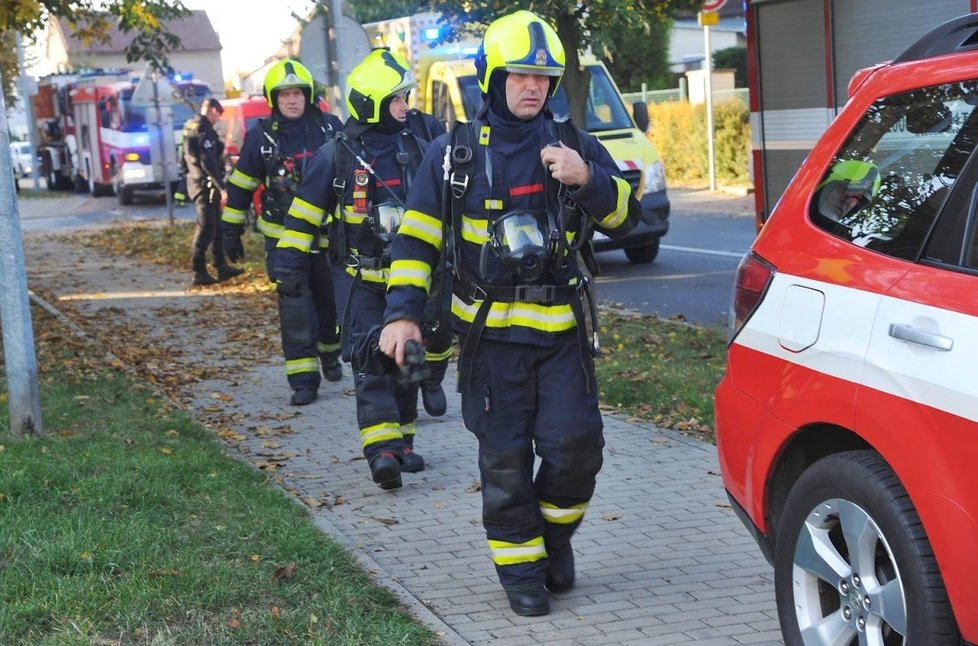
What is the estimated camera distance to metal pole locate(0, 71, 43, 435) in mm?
7098

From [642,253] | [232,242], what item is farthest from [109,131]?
[232,242]

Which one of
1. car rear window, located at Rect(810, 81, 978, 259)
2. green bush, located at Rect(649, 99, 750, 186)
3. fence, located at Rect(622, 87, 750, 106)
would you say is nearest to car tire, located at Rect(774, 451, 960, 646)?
car rear window, located at Rect(810, 81, 978, 259)

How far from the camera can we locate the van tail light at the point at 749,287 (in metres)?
3.96

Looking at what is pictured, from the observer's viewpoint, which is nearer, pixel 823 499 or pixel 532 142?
pixel 823 499

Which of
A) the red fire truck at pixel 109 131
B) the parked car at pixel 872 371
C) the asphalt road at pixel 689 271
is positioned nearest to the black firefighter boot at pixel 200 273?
the asphalt road at pixel 689 271

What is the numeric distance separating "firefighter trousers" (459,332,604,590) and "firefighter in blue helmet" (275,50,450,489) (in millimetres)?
1759

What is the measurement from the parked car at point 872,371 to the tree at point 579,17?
278 inches

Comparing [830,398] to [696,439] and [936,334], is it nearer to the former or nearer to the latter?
[936,334]

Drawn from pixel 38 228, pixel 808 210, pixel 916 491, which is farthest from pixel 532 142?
pixel 38 228

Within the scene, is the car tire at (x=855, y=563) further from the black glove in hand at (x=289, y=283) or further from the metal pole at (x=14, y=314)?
the metal pole at (x=14, y=314)

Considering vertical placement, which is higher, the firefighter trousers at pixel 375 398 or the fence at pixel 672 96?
the fence at pixel 672 96

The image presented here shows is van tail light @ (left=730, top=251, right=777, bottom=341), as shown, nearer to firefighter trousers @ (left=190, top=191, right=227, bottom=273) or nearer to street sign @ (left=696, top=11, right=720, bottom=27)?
firefighter trousers @ (left=190, top=191, right=227, bottom=273)

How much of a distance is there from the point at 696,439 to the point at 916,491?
4.14 meters

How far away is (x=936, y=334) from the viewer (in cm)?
312
